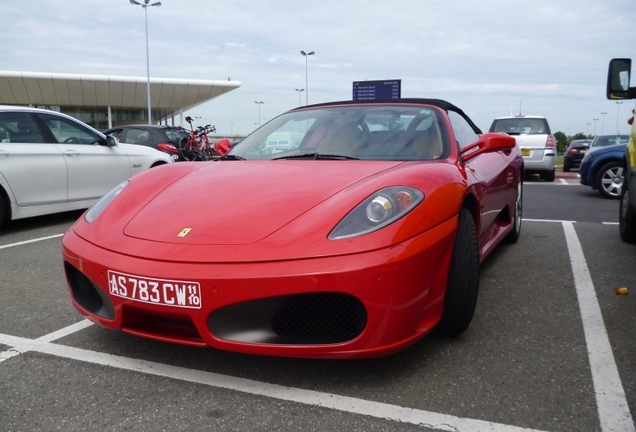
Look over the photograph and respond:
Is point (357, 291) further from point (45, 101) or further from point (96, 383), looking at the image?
point (45, 101)

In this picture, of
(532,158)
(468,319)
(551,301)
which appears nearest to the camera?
(468,319)

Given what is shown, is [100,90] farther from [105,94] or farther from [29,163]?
[29,163]

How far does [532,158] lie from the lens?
476 inches

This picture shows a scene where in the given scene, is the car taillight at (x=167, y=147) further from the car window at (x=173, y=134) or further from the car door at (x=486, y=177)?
the car door at (x=486, y=177)

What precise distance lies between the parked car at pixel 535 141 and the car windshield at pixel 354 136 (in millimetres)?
9308

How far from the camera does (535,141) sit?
12.1 meters

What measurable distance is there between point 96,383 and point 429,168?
5.36 feet

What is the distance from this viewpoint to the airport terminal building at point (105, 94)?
4072 centimetres

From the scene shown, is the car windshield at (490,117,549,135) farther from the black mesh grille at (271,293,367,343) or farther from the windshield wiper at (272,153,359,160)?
the black mesh grille at (271,293,367,343)

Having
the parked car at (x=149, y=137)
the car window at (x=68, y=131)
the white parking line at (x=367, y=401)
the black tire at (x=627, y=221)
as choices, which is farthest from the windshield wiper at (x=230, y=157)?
the parked car at (x=149, y=137)

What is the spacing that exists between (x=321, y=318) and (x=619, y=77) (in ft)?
11.0

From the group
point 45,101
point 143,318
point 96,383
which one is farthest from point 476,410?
point 45,101

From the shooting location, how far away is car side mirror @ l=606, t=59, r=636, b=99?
4160 millimetres

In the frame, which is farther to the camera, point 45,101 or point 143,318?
point 45,101
